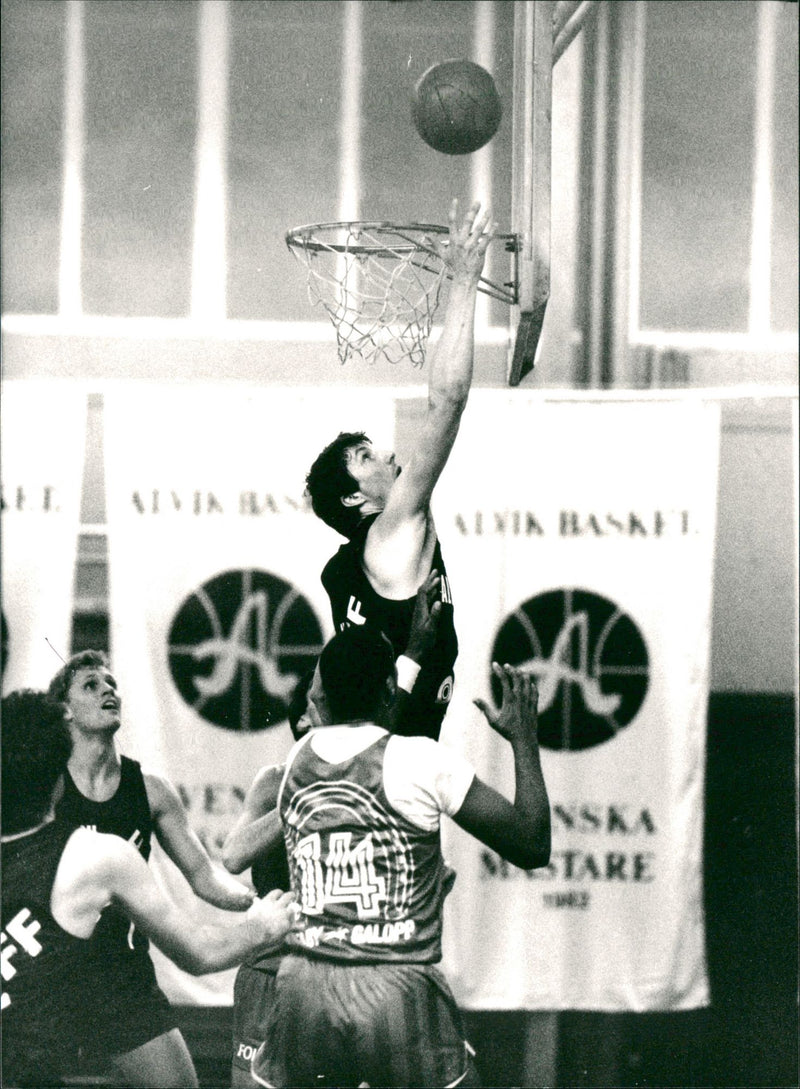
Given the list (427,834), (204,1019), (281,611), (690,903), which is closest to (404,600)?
(427,834)

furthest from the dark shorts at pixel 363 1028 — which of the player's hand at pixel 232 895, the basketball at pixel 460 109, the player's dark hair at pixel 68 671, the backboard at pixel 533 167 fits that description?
the basketball at pixel 460 109

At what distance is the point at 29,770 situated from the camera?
463 cm

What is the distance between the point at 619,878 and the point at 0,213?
372 cm

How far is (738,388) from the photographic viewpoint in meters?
7.59

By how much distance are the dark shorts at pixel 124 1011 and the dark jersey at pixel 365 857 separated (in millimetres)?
1254

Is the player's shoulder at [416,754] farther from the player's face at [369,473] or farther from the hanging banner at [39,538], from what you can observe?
the hanging banner at [39,538]

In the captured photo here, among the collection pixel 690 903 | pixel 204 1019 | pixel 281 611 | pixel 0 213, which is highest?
pixel 0 213

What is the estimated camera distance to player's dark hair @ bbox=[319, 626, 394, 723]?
4.04 metres

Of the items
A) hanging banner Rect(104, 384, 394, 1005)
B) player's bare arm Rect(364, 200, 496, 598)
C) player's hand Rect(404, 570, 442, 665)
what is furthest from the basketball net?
player's hand Rect(404, 570, 442, 665)

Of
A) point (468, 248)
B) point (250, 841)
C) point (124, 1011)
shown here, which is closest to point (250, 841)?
point (250, 841)

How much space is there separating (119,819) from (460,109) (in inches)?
94.4

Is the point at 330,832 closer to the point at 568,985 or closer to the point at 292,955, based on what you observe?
the point at 292,955

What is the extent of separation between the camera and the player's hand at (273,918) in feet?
13.8

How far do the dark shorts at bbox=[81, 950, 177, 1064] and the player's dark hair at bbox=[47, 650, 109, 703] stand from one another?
851 millimetres
